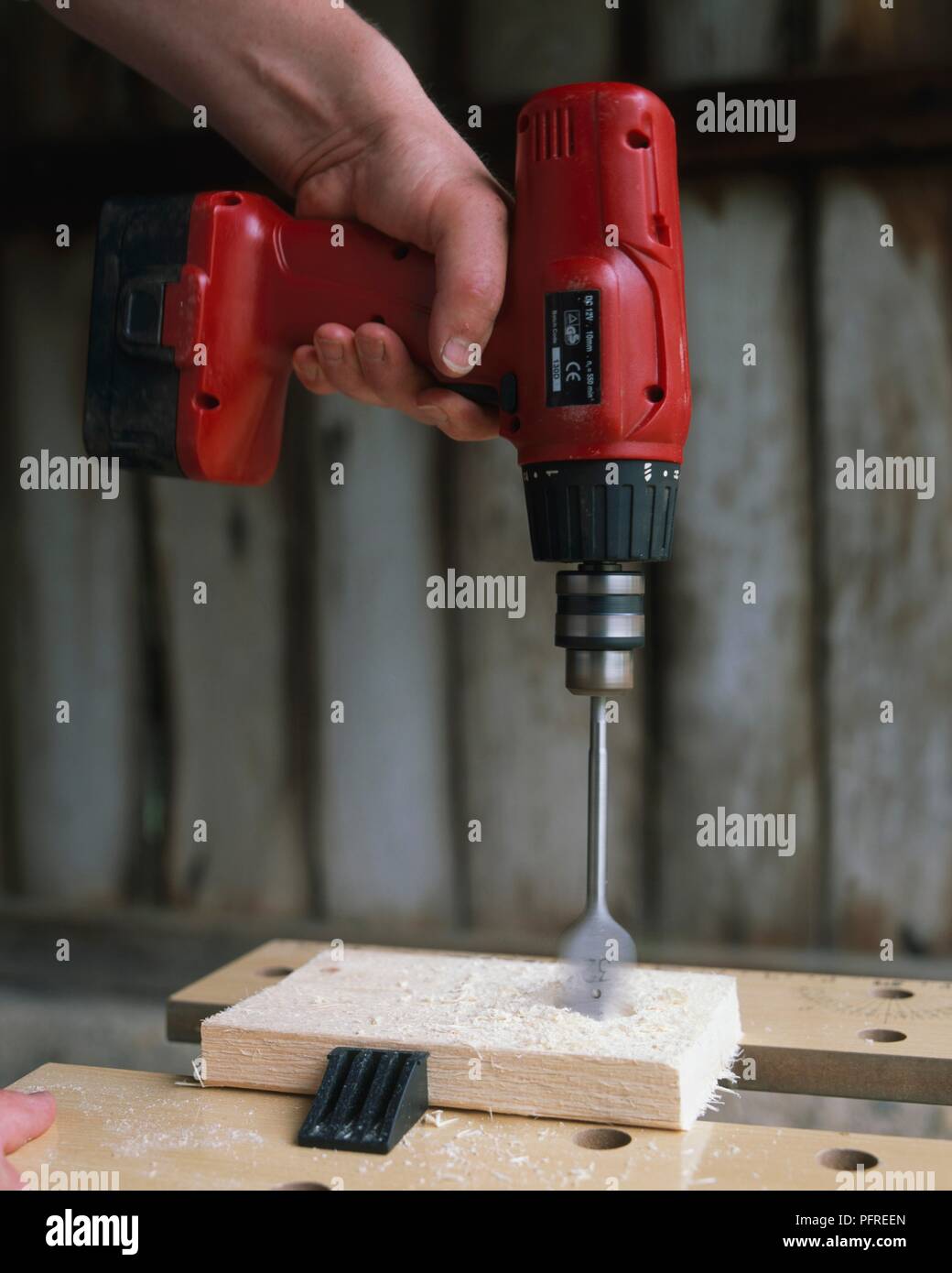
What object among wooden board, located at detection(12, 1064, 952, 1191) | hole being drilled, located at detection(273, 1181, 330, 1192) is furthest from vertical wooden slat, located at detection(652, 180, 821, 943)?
hole being drilled, located at detection(273, 1181, 330, 1192)

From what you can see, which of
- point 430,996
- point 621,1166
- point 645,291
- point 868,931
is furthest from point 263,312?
point 868,931

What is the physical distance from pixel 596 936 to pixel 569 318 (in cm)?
53

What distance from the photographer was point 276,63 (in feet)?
4.30

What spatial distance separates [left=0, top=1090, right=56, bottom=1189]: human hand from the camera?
905 millimetres

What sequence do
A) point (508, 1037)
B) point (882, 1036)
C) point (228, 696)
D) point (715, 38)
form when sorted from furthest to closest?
point (228, 696), point (715, 38), point (882, 1036), point (508, 1037)

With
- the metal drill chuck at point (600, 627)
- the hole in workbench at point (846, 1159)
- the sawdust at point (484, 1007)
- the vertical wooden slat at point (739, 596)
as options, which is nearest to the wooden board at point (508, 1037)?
the sawdust at point (484, 1007)

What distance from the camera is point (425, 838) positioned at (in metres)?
1.99

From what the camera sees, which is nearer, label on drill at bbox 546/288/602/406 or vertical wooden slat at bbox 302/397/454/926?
label on drill at bbox 546/288/602/406

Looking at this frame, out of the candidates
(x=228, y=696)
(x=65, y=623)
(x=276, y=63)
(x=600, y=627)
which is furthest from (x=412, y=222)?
(x=65, y=623)

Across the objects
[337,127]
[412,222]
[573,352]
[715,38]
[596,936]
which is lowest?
[596,936]

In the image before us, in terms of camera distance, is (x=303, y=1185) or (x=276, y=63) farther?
(x=276, y=63)

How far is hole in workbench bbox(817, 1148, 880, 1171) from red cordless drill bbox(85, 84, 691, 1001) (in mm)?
247

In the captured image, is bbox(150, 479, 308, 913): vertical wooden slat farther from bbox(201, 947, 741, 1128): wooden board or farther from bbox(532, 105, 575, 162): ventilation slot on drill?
bbox(532, 105, 575, 162): ventilation slot on drill

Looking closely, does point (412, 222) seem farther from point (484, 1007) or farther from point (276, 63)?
point (484, 1007)
